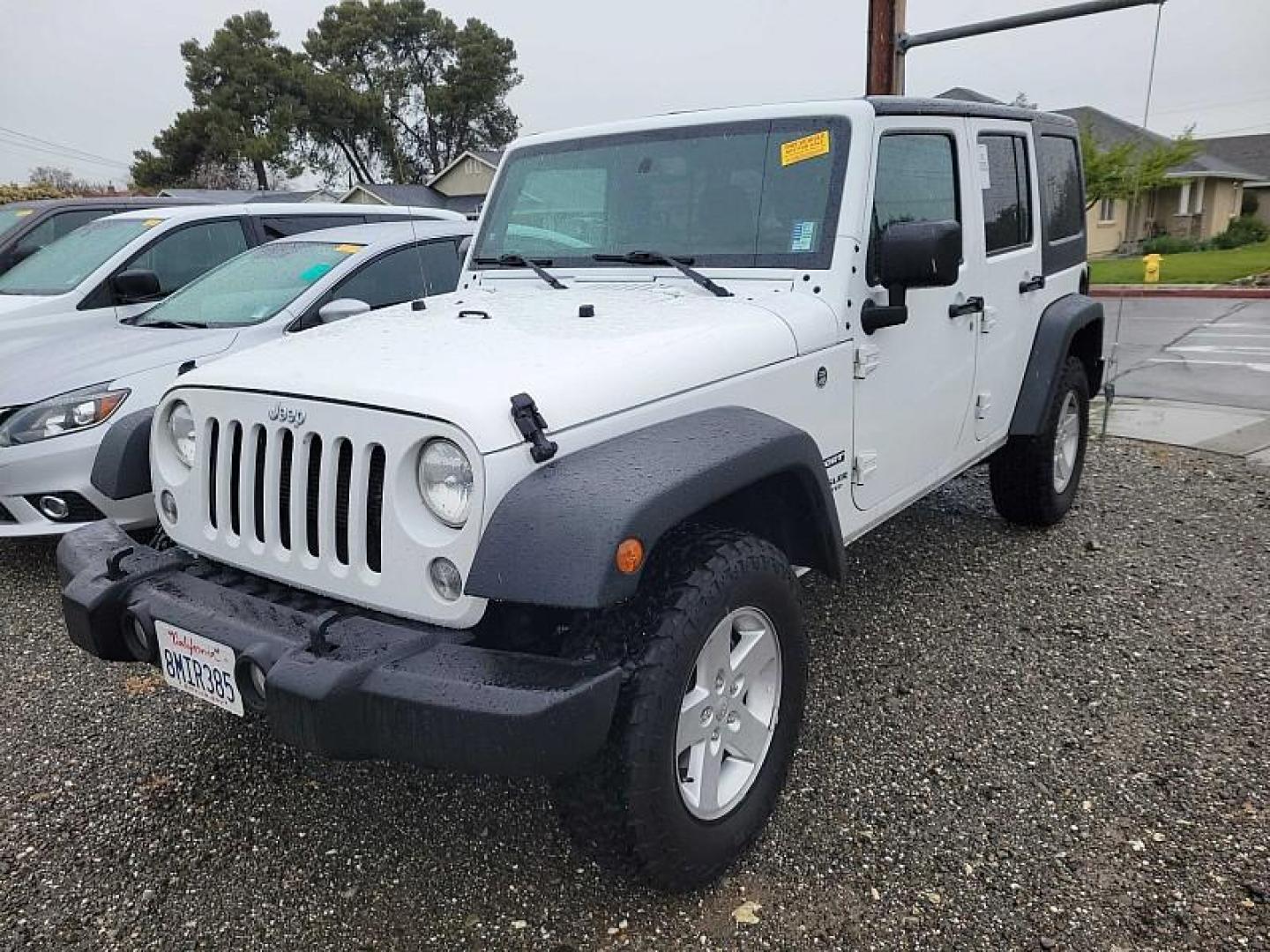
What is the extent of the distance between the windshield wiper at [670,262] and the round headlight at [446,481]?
1.21m

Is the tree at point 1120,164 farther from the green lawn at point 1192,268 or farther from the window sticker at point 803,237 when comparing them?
the window sticker at point 803,237

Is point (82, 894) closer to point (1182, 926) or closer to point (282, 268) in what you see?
point (1182, 926)

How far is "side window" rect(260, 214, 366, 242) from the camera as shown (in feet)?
21.2

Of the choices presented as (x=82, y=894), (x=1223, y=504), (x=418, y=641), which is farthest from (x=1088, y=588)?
(x=82, y=894)

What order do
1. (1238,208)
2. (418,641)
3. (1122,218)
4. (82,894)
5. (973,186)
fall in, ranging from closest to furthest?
(418,641)
(82,894)
(973,186)
(1122,218)
(1238,208)

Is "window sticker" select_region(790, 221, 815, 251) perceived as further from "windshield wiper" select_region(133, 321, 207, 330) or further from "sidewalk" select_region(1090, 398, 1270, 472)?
"sidewalk" select_region(1090, 398, 1270, 472)

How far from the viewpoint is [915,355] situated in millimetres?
3396

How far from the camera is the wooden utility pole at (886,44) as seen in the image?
8484 mm

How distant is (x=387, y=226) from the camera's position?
19.1ft

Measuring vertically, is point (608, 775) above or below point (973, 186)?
below

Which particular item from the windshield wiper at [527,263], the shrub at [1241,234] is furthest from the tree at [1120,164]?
the windshield wiper at [527,263]

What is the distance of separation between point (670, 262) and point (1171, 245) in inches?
1441

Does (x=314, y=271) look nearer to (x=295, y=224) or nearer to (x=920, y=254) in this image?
(x=295, y=224)

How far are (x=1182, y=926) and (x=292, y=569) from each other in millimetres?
2242
